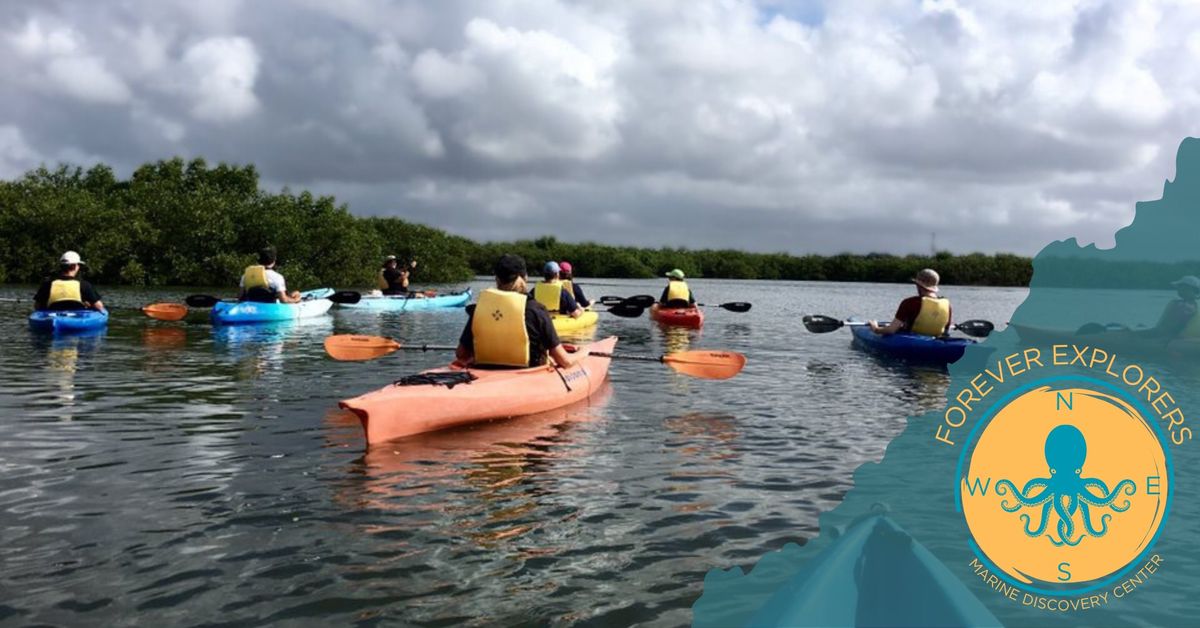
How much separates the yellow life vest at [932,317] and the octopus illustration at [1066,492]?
11210 mm

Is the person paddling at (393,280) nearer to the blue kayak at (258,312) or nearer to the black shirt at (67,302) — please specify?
the blue kayak at (258,312)

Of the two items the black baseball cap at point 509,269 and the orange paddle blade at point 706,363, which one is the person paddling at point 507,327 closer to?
the black baseball cap at point 509,269

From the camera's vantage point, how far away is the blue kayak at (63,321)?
48.9 ft

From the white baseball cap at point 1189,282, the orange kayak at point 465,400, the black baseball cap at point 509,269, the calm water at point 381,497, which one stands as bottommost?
the calm water at point 381,497

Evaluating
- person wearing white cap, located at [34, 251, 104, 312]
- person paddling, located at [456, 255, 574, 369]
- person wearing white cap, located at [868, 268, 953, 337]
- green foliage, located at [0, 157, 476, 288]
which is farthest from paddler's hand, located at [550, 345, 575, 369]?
green foliage, located at [0, 157, 476, 288]

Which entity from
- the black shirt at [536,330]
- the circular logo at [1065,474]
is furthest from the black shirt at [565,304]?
the circular logo at [1065,474]

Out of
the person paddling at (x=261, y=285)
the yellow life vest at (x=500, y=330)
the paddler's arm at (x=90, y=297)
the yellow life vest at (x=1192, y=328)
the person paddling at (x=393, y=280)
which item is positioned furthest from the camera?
the person paddling at (x=393, y=280)

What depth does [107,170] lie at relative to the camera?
5856 centimetres

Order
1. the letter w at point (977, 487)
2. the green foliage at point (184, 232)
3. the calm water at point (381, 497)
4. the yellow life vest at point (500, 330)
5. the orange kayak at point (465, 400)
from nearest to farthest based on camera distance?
1. the letter w at point (977, 487)
2. the calm water at point (381, 497)
3. the orange kayak at point (465, 400)
4. the yellow life vest at point (500, 330)
5. the green foliage at point (184, 232)

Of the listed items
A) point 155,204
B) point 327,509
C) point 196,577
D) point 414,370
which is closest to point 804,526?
point 327,509

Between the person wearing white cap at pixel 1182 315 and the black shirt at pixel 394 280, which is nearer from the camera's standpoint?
the person wearing white cap at pixel 1182 315

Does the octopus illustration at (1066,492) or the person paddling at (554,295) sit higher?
the person paddling at (554,295)

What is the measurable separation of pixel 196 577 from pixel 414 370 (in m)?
8.31

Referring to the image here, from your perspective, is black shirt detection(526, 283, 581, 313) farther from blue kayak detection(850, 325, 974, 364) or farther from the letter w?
the letter w
